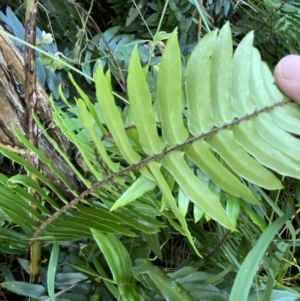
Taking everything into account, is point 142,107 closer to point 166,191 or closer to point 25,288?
point 166,191

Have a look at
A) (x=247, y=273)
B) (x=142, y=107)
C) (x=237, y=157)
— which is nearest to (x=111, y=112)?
(x=142, y=107)

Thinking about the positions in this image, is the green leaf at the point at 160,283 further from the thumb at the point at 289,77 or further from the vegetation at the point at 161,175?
the thumb at the point at 289,77

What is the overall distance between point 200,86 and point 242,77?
5cm

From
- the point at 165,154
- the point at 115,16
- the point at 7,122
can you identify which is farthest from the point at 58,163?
the point at 115,16

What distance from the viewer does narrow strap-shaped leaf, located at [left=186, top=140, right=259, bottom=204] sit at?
0.43m

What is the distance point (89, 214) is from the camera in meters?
0.51

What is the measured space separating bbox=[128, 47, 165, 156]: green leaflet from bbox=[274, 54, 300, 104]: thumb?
14 centimetres

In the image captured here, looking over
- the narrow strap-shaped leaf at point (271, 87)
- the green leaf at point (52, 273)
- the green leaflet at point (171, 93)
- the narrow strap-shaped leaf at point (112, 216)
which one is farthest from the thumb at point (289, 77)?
the green leaf at point (52, 273)

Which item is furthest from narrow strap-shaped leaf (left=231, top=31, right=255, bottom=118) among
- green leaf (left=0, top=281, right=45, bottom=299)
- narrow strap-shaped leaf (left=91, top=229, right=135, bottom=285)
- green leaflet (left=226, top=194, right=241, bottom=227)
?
green leaf (left=0, top=281, right=45, bottom=299)

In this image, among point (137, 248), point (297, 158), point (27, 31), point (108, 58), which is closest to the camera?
point (297, 158)

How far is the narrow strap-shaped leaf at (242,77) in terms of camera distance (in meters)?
0.44

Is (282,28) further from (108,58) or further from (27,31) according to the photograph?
(27,31)

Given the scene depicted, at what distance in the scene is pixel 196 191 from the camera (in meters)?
0.43

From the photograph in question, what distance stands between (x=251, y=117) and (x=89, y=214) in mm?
218
